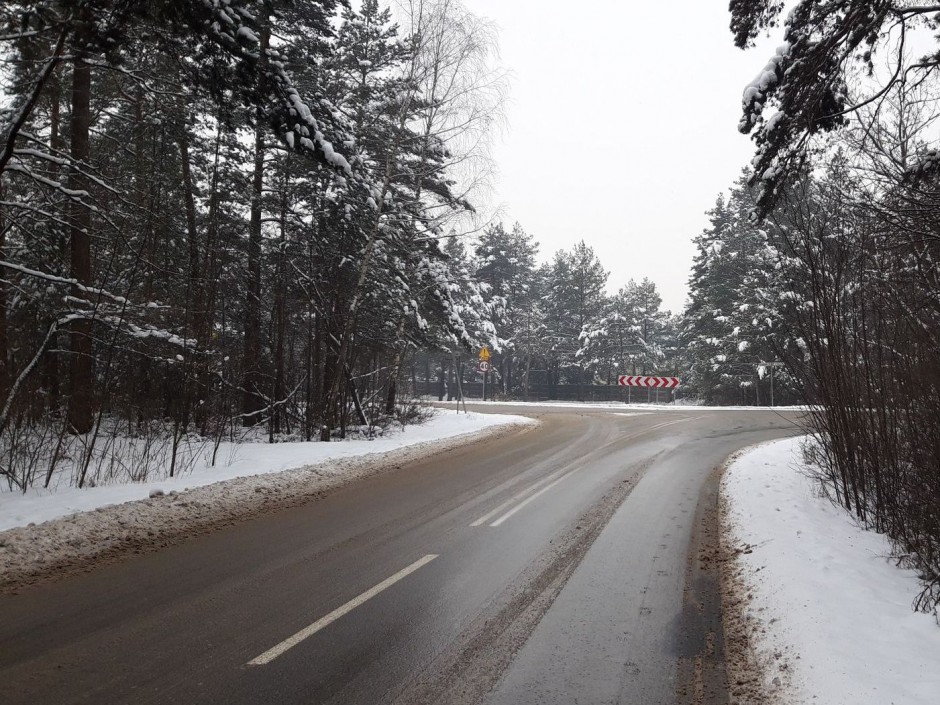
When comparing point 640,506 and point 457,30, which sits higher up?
point 457,30

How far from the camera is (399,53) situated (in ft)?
54.8

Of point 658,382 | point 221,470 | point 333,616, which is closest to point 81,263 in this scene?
point 221,470

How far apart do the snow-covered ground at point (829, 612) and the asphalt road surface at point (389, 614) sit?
42 cm

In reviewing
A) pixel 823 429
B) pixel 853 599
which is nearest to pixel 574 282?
pixel 823 429

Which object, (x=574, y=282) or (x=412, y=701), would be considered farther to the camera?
(x=574, y=282)

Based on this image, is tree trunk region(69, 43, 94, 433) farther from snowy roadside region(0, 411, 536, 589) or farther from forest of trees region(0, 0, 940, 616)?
snowy roadside region(0, 411, 536, 589)

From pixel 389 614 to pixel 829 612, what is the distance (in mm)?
3300

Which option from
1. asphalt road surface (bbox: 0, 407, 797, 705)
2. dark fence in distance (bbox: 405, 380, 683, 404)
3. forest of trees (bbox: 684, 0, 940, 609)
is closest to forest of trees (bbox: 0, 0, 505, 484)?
asphalt road surface (bbox: 0, 407, 797, 705)

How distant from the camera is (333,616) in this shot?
432cm

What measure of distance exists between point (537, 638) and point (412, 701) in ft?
3.79

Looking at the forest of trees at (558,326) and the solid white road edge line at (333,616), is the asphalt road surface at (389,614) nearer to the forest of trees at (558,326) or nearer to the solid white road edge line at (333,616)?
the solid white road edge line at (333,616)

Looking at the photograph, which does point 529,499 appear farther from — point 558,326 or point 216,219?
point 558,326

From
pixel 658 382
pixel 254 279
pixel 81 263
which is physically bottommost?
pixel 658 382

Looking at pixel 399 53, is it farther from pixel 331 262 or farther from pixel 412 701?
pixel 412 701
